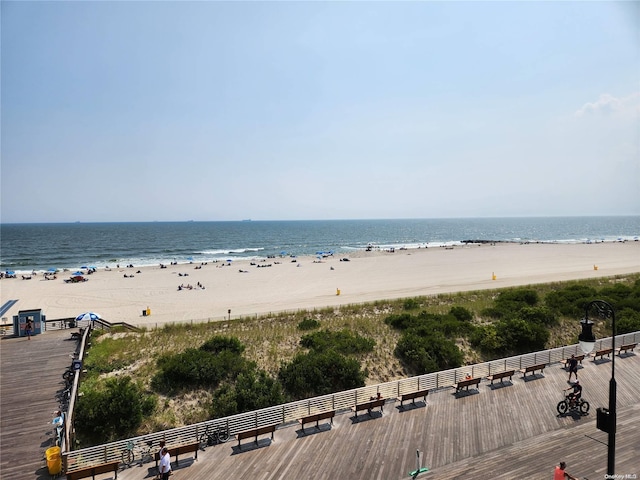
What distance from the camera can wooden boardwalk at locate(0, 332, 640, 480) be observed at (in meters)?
10.1

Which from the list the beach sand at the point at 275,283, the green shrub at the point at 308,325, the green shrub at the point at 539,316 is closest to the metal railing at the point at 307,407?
the green shrub at the point at 539,316

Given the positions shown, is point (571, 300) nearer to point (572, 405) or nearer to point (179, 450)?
point (572, 405)

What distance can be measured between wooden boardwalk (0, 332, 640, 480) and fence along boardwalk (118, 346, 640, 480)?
3 centimetres

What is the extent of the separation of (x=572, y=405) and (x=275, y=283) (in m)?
37.9

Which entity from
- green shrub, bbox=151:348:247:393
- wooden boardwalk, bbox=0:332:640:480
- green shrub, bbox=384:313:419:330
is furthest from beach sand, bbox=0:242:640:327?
wooden boardwalk, bbox=0:332:640:480

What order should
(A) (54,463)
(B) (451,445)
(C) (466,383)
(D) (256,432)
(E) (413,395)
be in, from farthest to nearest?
1. (C) (466,383)
2. (E) (413,395)
3. (D) (256,432)
4. (B) (451,445)
5. (A) (54,463)

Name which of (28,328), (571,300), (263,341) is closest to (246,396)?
(263,341)

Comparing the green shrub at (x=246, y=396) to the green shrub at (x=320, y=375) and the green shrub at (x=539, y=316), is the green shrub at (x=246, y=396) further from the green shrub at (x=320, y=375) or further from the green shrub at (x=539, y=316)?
the green shrub at (x=539, y=316)

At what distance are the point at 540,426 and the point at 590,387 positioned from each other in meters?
4.45

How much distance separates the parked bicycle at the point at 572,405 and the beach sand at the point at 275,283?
72.8 feet

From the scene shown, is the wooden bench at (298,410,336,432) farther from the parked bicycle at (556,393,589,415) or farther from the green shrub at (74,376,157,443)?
the parked bicycle at (556,393,589,415)

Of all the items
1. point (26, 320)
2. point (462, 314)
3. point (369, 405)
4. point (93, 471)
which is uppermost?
point (26, 320)

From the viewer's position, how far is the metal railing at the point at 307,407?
10.5m

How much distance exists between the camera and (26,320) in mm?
20844
